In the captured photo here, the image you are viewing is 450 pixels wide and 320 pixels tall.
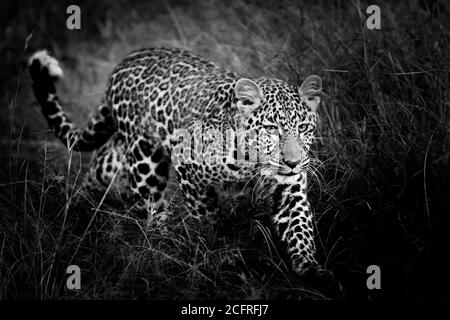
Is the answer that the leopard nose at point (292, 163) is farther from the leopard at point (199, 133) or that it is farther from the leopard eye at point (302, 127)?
the leopard eye at point (302, 127)

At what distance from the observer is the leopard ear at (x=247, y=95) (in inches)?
212

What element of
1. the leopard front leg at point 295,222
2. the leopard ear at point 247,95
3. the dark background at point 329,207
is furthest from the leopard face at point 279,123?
the dark background at point 329,207

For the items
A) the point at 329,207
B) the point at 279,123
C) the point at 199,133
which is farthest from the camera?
the point at 199,133

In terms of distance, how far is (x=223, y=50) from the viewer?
27.6 feet

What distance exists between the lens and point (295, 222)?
542cm

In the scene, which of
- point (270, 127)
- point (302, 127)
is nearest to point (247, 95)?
point (270, 127)

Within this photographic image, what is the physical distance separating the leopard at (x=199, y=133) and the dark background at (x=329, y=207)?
211mm

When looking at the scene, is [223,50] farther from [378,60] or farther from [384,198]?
[384,198]

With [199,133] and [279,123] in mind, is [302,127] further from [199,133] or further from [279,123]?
[199,133]

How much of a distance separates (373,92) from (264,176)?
1371 millimetres

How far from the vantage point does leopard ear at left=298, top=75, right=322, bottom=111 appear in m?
5.45

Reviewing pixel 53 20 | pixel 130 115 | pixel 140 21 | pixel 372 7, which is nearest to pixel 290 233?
pixel 130 115

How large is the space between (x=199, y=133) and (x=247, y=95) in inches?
23.7

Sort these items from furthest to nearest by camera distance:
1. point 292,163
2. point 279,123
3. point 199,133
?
point 199,133 < point 279,123 < point 292,163
